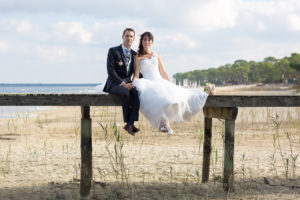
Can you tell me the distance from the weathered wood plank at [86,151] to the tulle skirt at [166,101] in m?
0.84

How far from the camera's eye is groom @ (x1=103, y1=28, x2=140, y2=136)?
5415mm

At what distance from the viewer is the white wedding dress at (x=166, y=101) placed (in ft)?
18.3

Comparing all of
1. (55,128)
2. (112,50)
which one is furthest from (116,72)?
(55,128)

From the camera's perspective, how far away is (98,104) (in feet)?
17.7

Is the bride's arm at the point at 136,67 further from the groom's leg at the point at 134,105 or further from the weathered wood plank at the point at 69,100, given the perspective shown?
the weathered wood plank at the point at 69,100

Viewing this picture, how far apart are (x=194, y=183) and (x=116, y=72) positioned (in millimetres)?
2427

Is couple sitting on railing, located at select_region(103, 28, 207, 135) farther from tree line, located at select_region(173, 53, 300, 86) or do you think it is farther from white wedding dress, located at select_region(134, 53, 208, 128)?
tree line, located at select_region(173, 53, 300, 86)

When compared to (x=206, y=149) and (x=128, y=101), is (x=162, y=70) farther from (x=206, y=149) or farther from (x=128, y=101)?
(x=206, y=149)

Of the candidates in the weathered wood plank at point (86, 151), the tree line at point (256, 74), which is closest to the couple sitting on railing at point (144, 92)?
the weathered wood plank at point (86, 151)

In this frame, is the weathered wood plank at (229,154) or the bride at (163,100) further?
the weathered wood plank at (229,154)

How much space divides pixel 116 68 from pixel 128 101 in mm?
717

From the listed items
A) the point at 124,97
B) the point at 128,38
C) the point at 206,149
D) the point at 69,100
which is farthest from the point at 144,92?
the point at 206,149

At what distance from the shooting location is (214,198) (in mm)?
5977

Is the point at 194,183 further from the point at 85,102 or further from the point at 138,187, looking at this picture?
the point at 85,102
